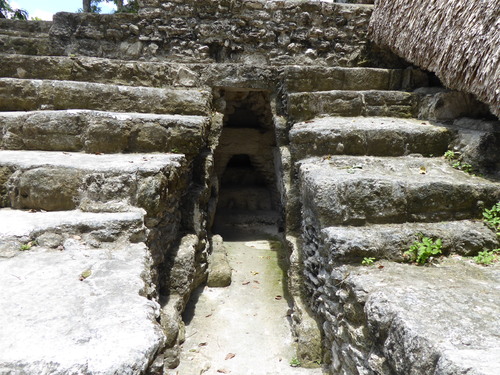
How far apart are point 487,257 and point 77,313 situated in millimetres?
2789

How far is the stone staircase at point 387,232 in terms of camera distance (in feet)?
5.73

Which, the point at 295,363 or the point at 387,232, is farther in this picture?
the point at 295,363

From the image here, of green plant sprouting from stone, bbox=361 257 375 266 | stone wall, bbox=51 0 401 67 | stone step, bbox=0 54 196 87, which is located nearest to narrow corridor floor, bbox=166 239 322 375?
green plant sprouting from stone, bbox=361 257 375 266

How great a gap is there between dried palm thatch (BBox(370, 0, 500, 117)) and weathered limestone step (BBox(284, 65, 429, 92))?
36 cm

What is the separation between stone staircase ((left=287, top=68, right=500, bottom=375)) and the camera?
175 cm

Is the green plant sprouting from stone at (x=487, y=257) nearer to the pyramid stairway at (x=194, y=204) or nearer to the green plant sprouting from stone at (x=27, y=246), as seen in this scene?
the pyramid stairway at (x=194, y=204)

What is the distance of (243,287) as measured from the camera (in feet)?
14.4

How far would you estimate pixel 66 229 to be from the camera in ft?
7.53

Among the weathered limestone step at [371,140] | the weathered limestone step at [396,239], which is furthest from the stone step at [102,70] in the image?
the weathered limestone step at [396,239]

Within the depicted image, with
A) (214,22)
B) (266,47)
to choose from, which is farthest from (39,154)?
(266,47)

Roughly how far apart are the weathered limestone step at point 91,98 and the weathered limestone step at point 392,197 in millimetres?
1891

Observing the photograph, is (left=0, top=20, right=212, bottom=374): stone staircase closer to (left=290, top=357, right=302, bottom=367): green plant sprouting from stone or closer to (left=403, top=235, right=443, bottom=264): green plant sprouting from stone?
(left=290, top=357, right=302, bottom=367): green plant sprouting from stone

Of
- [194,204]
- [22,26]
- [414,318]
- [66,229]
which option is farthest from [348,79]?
[22,26]

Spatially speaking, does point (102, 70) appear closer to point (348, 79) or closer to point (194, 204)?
point (194, 204)
